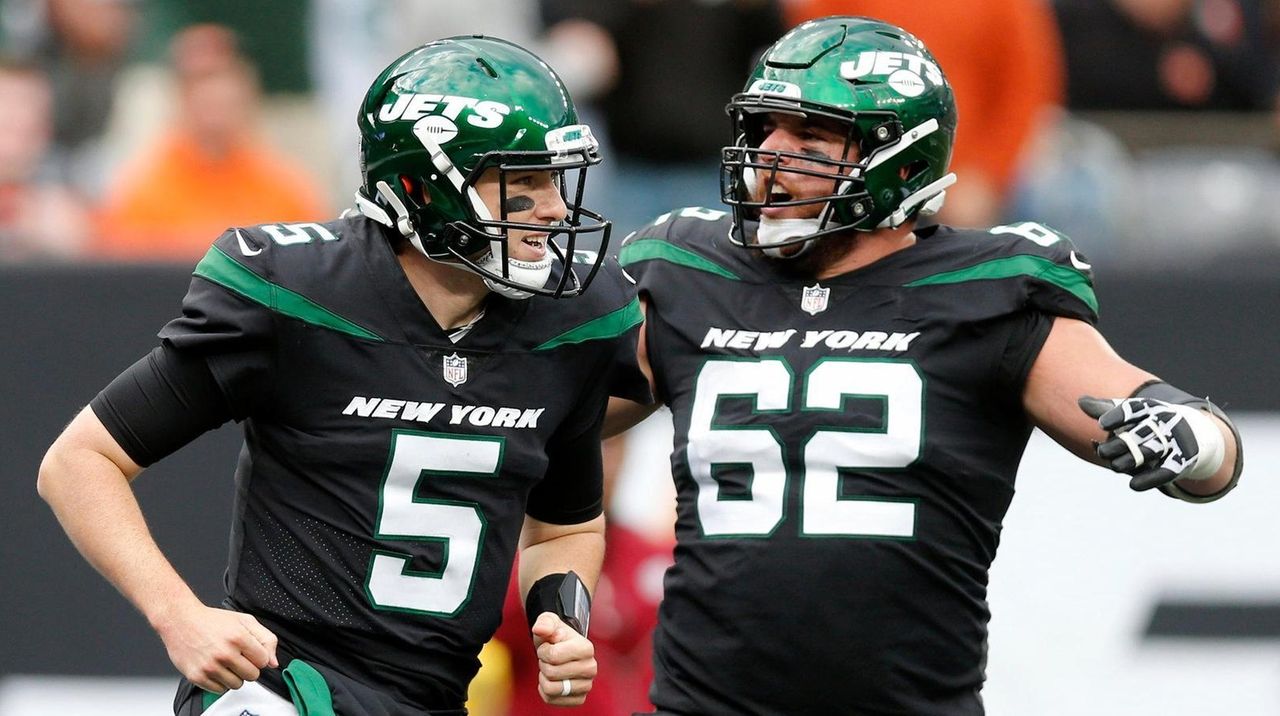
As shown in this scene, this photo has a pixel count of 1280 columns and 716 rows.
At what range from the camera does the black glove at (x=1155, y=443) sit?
10.9 feet

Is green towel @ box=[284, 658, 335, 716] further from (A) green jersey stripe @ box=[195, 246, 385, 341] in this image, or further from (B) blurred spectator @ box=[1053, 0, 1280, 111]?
(B) blurred spectator @ box=[1053, 0, 1280, 111]

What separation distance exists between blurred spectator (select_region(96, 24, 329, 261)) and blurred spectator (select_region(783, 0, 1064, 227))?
6.79 feet

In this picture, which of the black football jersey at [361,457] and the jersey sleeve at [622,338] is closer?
the black football jersey at [361,457]

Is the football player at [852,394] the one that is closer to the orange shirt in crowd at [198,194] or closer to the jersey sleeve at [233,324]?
the jersey sleeve at [233,324]

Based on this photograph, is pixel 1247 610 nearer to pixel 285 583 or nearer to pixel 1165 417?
pixel 1165 417

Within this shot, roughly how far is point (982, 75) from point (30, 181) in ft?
11.2

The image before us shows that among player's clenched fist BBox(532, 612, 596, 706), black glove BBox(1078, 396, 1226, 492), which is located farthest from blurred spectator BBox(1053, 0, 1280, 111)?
player's clenched fist BBox(532, 612, 596, 706)

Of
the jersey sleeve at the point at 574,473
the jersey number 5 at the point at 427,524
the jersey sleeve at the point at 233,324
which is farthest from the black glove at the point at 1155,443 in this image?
the jersey sleeve at the point at 233,324

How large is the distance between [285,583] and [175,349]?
18.7 inches

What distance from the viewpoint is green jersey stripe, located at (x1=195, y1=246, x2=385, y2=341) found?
11.0 ft

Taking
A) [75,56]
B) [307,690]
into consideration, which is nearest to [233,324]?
[307,690]

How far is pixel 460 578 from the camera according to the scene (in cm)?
347

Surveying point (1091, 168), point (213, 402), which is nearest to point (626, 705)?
point (213, 402)

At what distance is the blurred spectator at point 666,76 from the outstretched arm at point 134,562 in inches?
153
